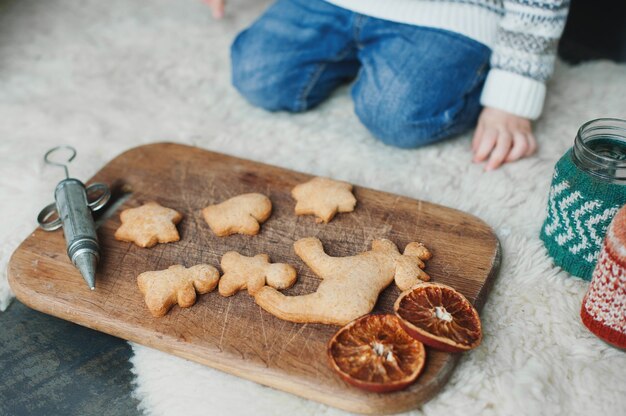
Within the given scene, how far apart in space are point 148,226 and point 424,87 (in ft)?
2.01

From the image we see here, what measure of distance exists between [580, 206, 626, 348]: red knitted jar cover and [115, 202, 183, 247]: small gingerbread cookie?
613mm

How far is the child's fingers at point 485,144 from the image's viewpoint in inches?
49.7

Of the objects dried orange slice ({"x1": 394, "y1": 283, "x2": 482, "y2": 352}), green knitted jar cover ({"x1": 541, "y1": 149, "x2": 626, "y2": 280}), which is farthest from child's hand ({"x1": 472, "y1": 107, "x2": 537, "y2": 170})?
dried orange slice ({"x1": 394, "y1": 283, "x2": 482, "y2": 352})

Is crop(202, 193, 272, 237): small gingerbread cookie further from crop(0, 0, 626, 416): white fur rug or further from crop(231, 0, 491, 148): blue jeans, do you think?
crop(231, 0, 491, 148): blue jeans

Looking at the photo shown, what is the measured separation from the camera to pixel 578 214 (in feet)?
3.08

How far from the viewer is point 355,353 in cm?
81

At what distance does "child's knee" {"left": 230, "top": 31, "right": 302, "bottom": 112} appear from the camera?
1.43m

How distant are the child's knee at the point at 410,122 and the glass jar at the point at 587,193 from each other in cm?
35

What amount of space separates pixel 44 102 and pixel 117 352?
0.80 m

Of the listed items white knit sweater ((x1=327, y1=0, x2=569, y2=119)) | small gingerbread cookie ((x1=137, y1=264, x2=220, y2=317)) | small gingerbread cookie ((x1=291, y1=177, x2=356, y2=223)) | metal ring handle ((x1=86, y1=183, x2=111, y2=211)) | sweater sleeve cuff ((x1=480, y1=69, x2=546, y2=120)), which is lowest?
metal ring handle ((x1=86, y1=183, x2=111, y2=211))

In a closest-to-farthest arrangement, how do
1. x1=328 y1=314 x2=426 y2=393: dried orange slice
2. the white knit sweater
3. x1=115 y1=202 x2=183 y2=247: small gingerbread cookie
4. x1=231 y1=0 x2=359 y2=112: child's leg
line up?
1. x1=328 y1=314 x2=426 y2=393: dried orange slice
2. x1=115 y1=202 x2=183 y2=247: small gingerbread cookie
3. the white knit sweater
4. x1=231 y1=0 x2=359 y2=112: child's leg

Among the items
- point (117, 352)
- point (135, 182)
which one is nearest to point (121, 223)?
point (135, 182)

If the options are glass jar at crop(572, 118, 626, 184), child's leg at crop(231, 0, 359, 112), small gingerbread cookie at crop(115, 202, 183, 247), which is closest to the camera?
glass jar at crop(572, 118, 626, 184)

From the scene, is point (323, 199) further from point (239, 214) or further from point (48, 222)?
point (48, 222)
